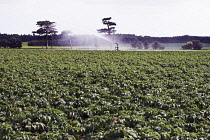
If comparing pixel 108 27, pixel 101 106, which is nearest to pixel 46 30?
pixel 108 27

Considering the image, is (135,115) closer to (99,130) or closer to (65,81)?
(99,130)

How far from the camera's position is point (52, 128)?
Result: 37.9ft

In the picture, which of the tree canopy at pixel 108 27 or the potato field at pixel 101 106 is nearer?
the potato field at pixel 101 106

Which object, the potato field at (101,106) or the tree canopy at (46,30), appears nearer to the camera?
the potato field at (101,106)

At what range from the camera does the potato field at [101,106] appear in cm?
1095

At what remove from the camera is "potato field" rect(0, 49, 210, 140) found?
35.9 feet

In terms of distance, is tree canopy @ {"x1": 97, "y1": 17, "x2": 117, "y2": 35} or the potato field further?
tree canopy @ {"x1": 97, "y1": 17, "x2": 117, "y2": 35}

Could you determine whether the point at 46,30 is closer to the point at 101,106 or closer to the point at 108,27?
the point at 108,27

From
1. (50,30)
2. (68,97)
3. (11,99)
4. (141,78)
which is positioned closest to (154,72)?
(141,78)

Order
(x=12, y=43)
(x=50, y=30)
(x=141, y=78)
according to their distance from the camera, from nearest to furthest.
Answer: (x=141, y=78) → (x=50, y=30) → (x=12, y=43)

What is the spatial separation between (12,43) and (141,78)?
4113 inches

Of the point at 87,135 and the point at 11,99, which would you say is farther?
the point at 11,99

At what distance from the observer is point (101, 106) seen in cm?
1478

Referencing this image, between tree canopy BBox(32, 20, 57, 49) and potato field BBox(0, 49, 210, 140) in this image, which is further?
tree canopy BBox(32, 20, 57, 49)
